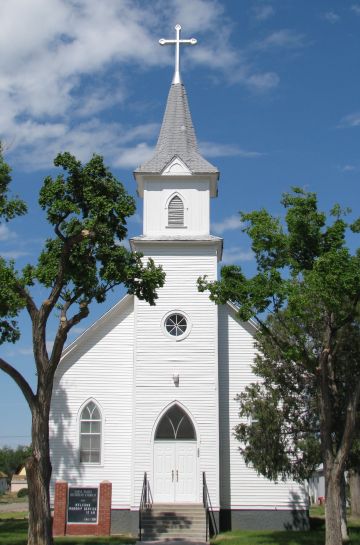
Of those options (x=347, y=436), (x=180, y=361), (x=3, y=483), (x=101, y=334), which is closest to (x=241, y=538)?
(x=180, y=361)

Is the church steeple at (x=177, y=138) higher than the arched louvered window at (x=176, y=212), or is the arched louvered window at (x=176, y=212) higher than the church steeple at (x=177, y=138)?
the church steeple at (x=177, y=138)

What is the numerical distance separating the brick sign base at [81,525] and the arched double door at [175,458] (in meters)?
1.66

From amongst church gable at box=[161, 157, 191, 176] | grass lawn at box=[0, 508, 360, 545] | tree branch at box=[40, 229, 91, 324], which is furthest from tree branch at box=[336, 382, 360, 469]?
church gable at box=[161, 157, 191, 176]

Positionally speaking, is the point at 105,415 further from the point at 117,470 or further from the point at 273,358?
the point at 273,358

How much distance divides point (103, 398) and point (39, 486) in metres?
9.36

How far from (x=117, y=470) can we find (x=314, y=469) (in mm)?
6736

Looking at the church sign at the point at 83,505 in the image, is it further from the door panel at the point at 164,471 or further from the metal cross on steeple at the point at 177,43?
the metal cross on steeple at the point at 177,43

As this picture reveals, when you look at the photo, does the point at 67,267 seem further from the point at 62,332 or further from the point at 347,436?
the point at 347,436

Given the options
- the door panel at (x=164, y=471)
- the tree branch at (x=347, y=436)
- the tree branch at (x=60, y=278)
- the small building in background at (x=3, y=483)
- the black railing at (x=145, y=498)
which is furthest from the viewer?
the small building in background at (x=3, y=483)

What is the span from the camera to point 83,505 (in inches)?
907

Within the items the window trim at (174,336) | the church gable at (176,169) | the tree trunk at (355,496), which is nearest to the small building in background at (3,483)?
the tree trunk at (355,496)

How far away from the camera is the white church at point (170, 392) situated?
2275 centimetres

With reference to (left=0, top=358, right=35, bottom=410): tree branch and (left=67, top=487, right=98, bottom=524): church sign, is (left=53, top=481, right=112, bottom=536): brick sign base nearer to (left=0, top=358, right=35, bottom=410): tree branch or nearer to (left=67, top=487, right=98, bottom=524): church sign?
(left=67, top=487, right=98, bottom=524): church sign

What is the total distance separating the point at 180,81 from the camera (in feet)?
90.1
